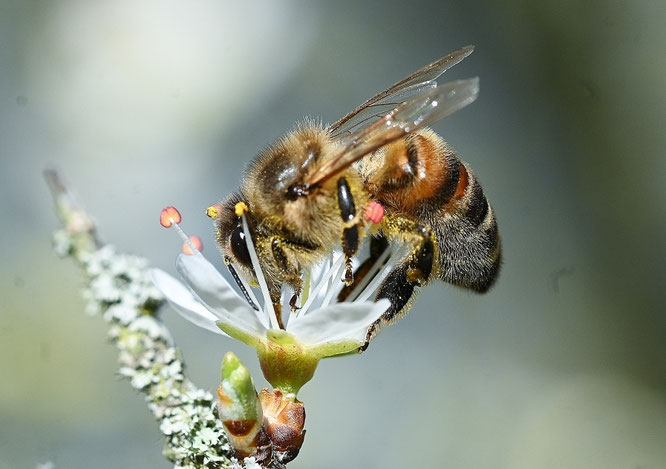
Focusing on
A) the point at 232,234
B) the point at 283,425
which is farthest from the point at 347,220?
the point at 283,425

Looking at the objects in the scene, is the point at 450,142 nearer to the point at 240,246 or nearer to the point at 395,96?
the point at 395,96

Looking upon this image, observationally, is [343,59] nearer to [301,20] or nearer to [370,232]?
[301,20]

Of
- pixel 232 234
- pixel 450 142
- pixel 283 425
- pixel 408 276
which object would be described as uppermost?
pixel 450 142

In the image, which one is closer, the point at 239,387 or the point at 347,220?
the point at 239,387

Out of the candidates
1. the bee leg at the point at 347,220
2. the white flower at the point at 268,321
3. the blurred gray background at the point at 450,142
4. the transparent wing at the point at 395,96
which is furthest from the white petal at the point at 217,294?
the blurred gray background at the point at 450,142

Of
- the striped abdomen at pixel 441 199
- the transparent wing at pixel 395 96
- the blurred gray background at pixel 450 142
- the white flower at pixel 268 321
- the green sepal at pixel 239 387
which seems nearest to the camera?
the green sepal at pixel 239 387

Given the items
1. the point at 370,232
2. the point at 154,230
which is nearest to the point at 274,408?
the point at 370,232

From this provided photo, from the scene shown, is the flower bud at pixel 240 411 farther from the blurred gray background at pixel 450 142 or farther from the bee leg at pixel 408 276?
the blurred gray background at pixel 450 142
